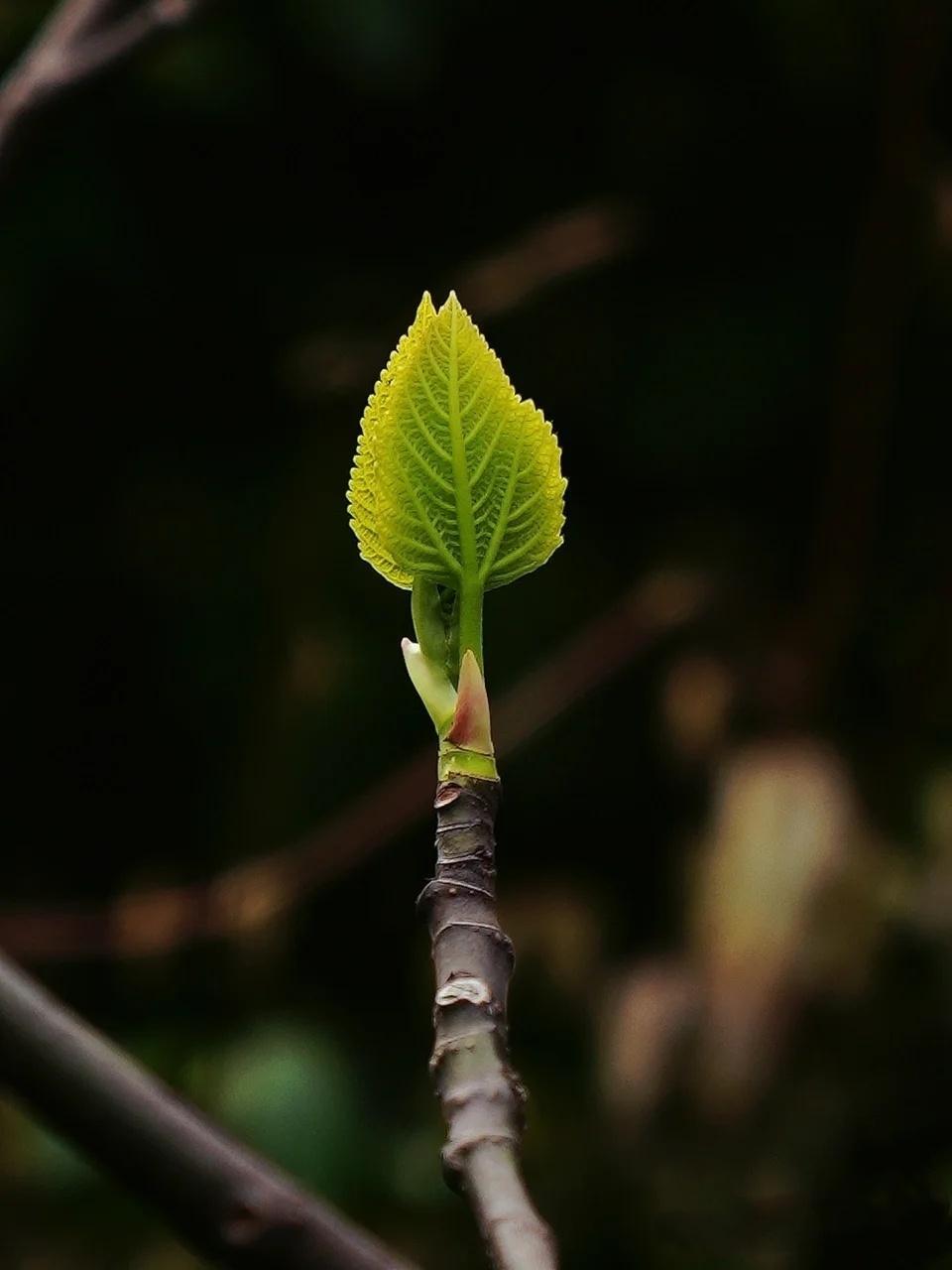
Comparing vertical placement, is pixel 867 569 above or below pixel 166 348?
below

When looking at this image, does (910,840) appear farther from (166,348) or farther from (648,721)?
(166,348)

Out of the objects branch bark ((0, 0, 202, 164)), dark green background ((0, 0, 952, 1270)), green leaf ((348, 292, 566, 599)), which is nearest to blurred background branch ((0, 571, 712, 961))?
dark green background ((0, 0, 952, 1270))

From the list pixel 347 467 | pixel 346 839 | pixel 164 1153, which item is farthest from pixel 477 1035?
pixel 347 467

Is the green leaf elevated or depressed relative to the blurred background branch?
depressed

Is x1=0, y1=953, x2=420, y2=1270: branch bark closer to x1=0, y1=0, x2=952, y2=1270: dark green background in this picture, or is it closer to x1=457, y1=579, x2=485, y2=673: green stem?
x1=457, y1=579, x2=485, y2=673: green stem

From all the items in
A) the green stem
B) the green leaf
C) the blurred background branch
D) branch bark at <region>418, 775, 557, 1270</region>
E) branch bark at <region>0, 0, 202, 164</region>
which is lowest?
branch bark at <region>418, 775, 557, 1270</region>

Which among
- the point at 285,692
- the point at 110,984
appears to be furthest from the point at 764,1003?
the point at 110,984
